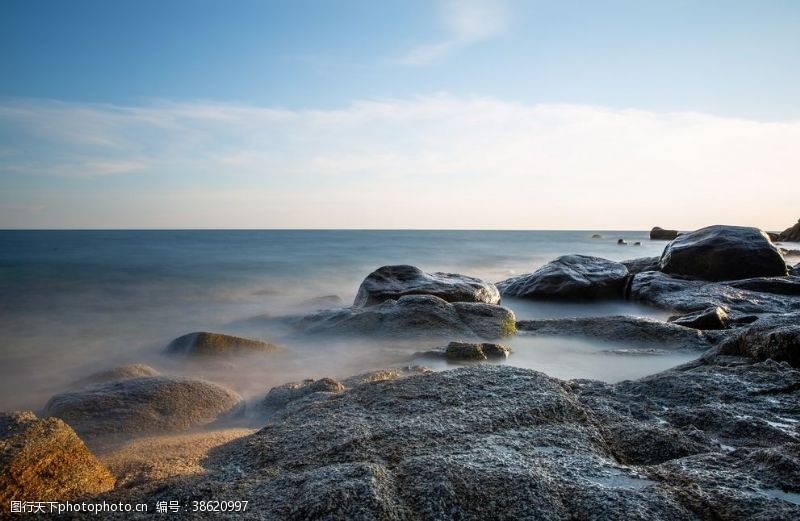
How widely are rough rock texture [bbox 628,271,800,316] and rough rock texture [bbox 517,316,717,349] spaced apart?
2246mm

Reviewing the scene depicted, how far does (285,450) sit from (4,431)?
201 cm

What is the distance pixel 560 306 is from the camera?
32.0 feet

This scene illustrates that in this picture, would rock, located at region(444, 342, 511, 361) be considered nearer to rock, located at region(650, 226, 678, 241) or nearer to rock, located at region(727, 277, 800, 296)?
rock, located at region(727, 277, 800, 296)

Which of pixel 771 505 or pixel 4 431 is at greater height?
pixel 771 505

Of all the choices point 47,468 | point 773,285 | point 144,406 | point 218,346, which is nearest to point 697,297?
point 773,285

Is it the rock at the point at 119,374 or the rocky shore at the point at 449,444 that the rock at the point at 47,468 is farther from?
the rock at the point at 119,374

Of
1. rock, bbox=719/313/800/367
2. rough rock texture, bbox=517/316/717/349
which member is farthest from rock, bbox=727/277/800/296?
rock, bbox=719/313/800/367

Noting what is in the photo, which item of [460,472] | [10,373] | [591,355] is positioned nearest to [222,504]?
[460,472]

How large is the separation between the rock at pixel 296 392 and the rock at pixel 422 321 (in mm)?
2744

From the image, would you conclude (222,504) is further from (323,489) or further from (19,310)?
(19,310)

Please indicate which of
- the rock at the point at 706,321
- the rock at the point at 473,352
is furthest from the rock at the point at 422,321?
the rock at the point at 706,321

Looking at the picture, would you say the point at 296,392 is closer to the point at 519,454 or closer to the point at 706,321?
the point at 519,454

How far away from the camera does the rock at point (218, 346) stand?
6.30 meters

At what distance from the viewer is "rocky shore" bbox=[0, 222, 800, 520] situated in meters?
1.78
